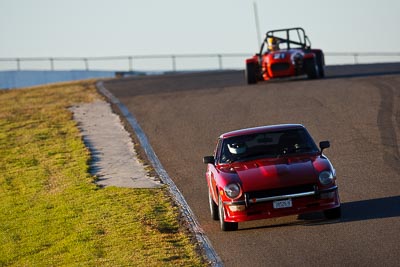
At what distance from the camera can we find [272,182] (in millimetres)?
13453

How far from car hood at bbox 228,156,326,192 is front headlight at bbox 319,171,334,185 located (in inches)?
2.9

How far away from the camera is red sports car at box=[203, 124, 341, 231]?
13266 mm

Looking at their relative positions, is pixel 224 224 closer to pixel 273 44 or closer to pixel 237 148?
pixel 237 148

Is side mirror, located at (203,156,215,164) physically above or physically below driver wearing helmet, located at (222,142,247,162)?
below

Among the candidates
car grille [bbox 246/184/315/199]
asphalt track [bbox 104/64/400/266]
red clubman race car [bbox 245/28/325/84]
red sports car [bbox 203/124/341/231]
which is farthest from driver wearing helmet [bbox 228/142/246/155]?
red clubman race car [bbox 245/28/325/84]

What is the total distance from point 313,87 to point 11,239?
17431 mm

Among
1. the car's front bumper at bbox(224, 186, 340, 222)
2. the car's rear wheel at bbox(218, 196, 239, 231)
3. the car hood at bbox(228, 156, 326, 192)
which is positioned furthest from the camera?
the car's rear wheel at bbox(218, 196, 239, 231)

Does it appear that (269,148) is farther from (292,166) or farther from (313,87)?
(313,87)

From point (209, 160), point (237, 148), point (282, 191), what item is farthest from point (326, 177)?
point (209, 160)

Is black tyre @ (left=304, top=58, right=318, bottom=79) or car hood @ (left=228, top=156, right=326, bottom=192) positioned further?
black tyre @ (left=304, top=58, right=318, bottom=79)

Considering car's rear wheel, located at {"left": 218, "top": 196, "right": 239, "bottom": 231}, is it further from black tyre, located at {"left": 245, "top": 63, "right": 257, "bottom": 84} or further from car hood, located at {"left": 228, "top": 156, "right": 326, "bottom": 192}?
black tyre, located at {"left": 245, "top": 63, "right": 257, "bottom": 84}

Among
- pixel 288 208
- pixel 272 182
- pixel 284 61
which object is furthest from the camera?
pixel 284 61

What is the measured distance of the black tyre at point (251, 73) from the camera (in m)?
33.7

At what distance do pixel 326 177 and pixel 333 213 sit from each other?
1.63 ft
